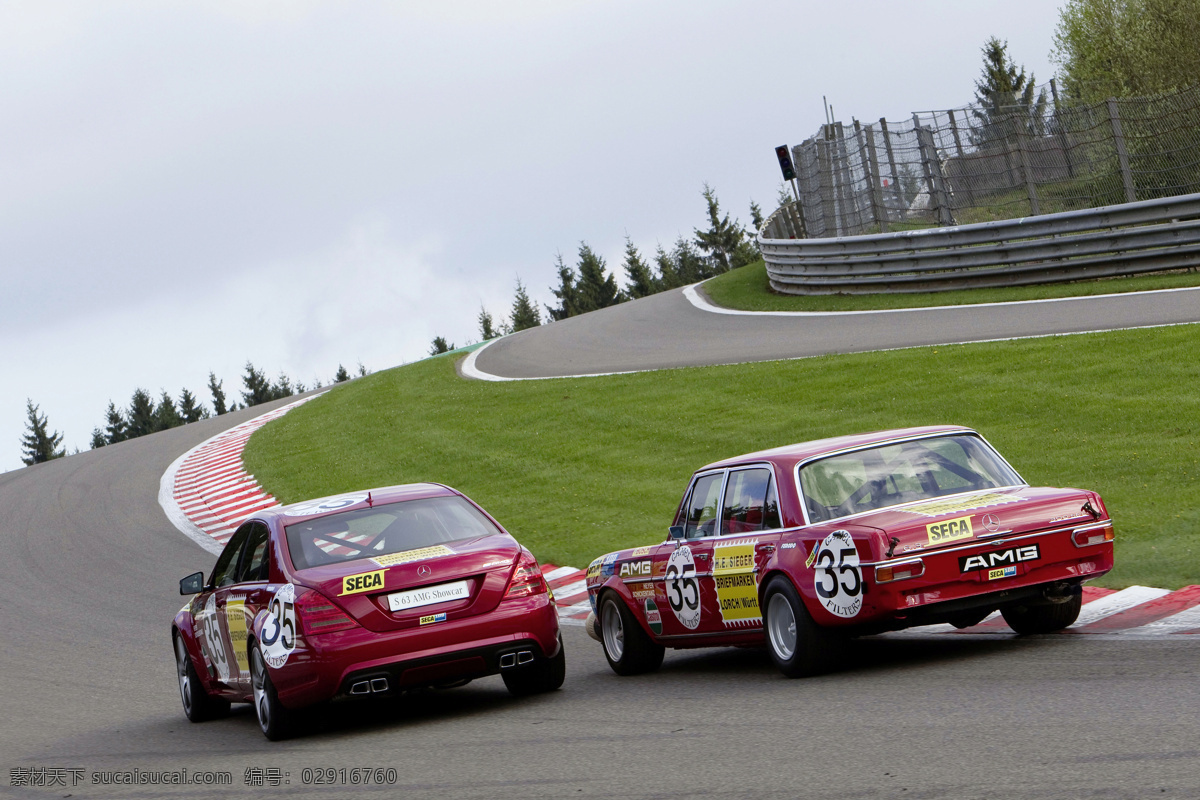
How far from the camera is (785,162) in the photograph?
118 ft

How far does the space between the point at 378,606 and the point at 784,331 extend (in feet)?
61.1

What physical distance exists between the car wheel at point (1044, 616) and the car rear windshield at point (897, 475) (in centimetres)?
74

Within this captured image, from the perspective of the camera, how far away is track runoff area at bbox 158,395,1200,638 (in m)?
7.78

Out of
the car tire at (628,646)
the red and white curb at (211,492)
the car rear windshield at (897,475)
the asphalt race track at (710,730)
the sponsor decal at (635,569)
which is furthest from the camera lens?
the red and white curb at (211,492)

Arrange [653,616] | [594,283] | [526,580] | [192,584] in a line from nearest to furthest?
[526,580] < [653,616] < [192,584] < [594,283]

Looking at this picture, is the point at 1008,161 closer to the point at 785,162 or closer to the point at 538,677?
the point at 785,162

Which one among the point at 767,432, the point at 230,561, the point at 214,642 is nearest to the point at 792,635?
the point at 214,642

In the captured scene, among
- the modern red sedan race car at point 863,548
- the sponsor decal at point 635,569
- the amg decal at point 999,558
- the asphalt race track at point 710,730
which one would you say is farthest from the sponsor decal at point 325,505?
the amg decal at point 999,558

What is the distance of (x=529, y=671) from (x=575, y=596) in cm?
395

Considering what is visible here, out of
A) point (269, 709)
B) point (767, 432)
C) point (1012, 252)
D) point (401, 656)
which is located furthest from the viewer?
point (1012, 252)

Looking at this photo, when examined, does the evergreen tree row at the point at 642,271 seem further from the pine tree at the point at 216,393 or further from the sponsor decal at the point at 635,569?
the sponsor decal at the point at 635,569

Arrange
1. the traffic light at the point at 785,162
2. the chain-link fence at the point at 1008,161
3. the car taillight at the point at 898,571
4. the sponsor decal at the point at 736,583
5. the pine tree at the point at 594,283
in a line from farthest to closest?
the pine tree at the point at 594,283 < the traffic light at the point at 785,162 < the chain-link fence at the point at 1008,161 < the sponsor decal at the point at 736,583 < the car taillight at the point at 898,571

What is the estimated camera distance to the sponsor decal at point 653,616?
8844 millimetres

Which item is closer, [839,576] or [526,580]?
[839,576]
